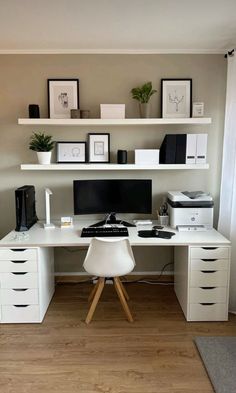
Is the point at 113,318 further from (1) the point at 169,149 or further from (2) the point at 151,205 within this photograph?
(1) the point at 169,149

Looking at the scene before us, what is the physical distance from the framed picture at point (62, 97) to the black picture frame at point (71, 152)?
0.28 metres

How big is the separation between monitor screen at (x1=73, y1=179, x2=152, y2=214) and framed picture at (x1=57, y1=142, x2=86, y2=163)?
0.87 ft

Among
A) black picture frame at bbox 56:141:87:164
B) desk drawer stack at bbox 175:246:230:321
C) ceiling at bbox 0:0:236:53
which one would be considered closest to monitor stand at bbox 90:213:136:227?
black picture frame at bbox 56:141:87:164

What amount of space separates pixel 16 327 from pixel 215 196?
7.51ft

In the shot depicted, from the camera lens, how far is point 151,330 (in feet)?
8.66

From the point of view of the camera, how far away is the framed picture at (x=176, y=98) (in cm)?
322

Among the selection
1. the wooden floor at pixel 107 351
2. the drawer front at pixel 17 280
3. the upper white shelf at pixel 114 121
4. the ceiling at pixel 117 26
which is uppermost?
the ceiling at pixel 117 26

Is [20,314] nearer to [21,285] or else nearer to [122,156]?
[21,285]

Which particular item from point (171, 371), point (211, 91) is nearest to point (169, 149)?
point (211, 91)

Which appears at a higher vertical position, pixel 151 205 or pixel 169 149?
pixel 169 149

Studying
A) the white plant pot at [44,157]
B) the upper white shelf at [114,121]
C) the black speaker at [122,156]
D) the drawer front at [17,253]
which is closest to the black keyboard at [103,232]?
the drawer front at [17,253]

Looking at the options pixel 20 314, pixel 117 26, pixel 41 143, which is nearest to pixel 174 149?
pixel 117 26

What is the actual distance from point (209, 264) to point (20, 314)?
165 cm

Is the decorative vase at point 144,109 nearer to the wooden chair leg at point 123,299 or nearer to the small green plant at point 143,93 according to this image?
the small green plant at point 143,93
